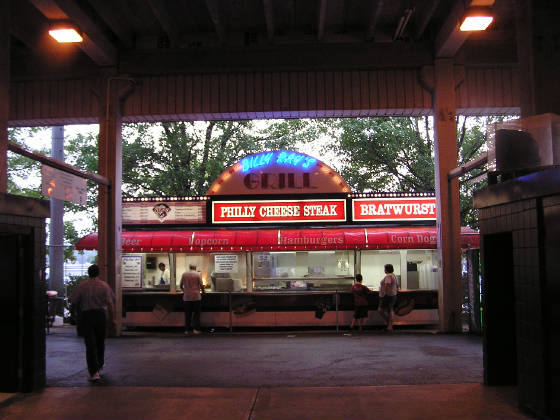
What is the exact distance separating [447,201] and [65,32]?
9.17 metres

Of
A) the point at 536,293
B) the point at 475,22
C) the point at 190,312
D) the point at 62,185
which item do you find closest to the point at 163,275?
the point at 190,312

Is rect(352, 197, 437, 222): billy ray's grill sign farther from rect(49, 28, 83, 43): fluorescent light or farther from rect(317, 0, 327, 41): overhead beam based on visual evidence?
rect(49, 28, 83, 43): fluorescent light

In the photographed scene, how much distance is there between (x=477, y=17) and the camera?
9.24 meters

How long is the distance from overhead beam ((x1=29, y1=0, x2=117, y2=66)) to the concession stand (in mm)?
4086

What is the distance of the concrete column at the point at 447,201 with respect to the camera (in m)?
12.9

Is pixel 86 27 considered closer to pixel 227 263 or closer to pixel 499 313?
pixel 227 263

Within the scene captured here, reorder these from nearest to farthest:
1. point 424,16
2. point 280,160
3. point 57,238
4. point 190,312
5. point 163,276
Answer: point 424,16
point 190,312
point 280,160
point 163,276
point 57,238

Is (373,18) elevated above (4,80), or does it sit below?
above

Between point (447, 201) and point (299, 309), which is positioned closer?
point (447, 201)

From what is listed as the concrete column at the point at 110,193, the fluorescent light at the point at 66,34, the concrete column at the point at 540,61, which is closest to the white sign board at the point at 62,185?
the concrete column at the point at 110,193

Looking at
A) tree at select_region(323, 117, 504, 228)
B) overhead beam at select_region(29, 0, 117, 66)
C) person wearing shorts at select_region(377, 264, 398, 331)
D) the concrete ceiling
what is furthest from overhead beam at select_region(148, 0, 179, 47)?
tree at select_region(323, 117, 504, 228)

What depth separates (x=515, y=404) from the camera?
6473mm

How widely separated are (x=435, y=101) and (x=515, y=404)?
8.52 metres

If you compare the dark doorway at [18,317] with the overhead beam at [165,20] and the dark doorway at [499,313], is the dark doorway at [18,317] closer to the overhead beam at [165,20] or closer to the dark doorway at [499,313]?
the overhead beam at [165,20]
